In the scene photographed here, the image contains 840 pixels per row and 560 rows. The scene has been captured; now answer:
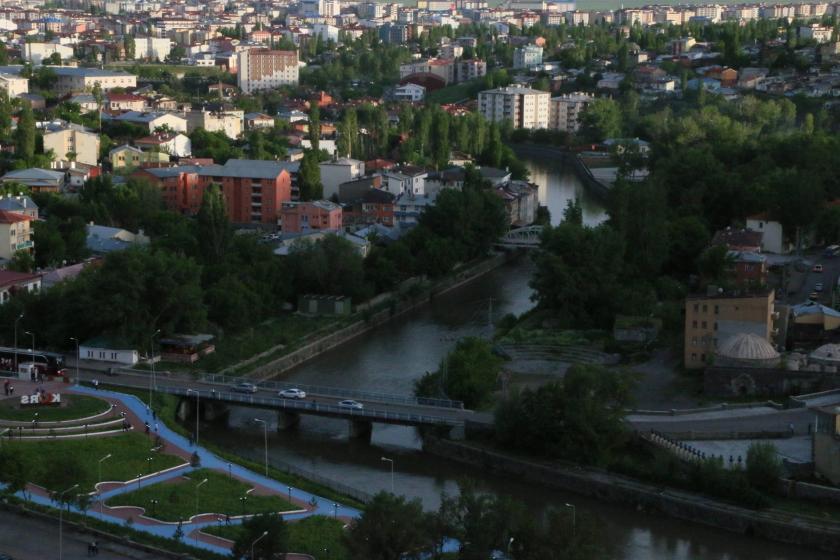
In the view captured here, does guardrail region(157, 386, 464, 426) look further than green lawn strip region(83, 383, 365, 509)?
Yes

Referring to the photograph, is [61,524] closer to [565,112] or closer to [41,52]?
[565,112]

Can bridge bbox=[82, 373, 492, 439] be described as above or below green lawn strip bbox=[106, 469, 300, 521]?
below

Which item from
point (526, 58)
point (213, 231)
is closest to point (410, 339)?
point (213, 231)

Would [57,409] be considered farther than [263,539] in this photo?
Yes

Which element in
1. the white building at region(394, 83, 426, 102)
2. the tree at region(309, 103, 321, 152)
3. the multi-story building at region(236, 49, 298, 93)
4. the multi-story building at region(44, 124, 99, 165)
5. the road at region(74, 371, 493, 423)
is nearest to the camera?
the road at region(74, 371, 493, 423)

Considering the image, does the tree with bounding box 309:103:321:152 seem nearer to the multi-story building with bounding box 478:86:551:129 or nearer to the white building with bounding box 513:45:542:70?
the multi-story building with bounding box 478:86:551:129

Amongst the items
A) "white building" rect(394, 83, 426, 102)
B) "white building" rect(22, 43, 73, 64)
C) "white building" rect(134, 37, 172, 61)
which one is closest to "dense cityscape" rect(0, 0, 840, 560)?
"white building" rect(394, 83, 426, 102)

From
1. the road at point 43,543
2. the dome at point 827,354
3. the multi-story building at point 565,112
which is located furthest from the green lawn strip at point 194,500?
the multi-story building at point 565,112
